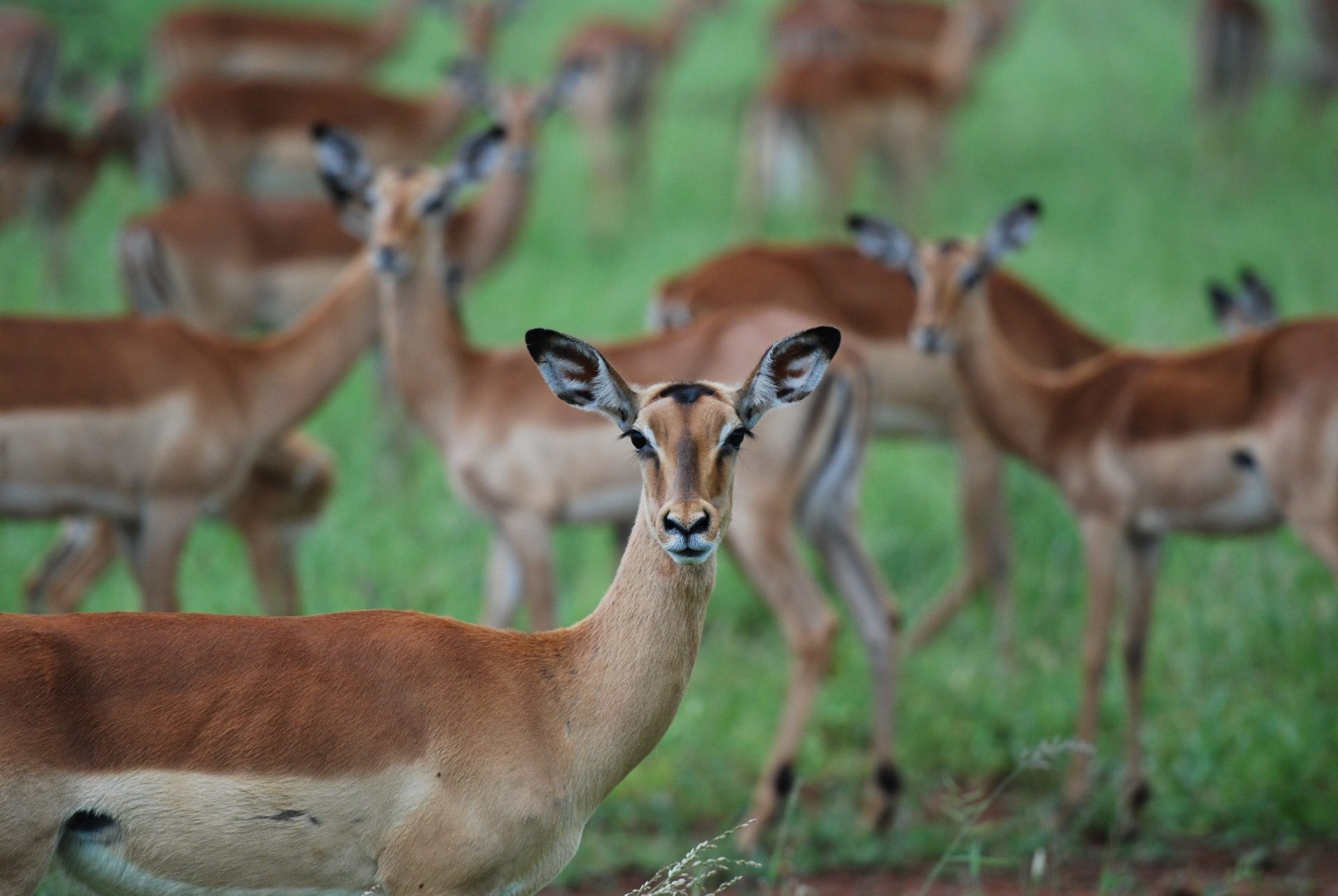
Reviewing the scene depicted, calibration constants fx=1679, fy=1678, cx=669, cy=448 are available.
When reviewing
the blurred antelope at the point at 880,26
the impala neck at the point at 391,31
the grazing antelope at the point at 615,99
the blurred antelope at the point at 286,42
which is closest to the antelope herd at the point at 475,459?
the grazing antelope at the point at 615,99

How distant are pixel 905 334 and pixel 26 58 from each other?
732 centimetres

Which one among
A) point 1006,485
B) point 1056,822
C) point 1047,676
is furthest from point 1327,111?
point 1056,822

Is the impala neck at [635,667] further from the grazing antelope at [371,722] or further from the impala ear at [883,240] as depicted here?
the impala ear at [883,240]

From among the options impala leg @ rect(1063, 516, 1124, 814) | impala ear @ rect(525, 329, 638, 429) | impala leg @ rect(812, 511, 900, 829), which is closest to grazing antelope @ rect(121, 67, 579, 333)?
impala leg @ rect(812, 511, 900, 829)

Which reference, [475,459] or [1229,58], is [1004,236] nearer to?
[475,459]

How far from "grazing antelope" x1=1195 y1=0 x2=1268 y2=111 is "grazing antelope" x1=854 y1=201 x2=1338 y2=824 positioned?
850cm

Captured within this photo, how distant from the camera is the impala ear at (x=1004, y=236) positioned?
5.65 m

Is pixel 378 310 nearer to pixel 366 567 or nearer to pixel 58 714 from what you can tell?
pixel 366 567

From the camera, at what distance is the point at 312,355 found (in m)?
5.59

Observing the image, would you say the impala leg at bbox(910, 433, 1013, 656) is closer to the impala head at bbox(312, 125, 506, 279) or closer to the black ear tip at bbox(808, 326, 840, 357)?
the impala head at bbox(312, 125, 506, 279)

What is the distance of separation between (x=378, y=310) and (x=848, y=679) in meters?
2.10

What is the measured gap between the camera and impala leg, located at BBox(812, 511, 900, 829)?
512cm

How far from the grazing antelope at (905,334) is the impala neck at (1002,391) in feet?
1.35

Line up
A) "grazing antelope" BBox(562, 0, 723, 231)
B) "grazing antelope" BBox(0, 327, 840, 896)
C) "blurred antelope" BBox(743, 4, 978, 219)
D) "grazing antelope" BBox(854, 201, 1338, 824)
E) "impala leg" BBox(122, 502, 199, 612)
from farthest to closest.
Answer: "grazing antelope" BBox(562, 0, 723, 231)
"blurred antelope" BBox(743, 4, 978, 219)
"impala leg" BBox(122, 502, 199, 612)
"grazing antelope" BBox(854, 201, 1338, 824)
"grazing antelope" BBox(0, 327, 840, 896)
